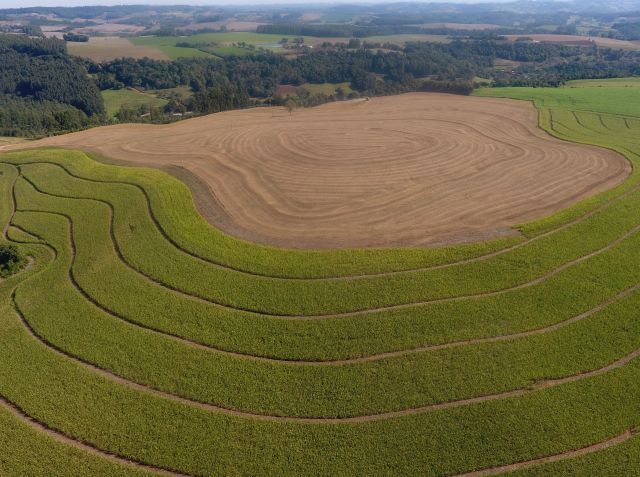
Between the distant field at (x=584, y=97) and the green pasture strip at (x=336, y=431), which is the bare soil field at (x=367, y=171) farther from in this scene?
the distant field at (x=584, y=97)

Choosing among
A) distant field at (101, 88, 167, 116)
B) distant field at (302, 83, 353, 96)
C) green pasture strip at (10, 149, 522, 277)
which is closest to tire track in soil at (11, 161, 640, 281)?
green pasture strip at (10, 149, 522, 277)

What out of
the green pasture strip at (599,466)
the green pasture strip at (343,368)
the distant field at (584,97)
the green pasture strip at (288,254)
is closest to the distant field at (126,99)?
the distant field at (584,97)

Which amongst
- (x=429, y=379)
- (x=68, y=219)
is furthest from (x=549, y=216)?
(x=68, y=219)

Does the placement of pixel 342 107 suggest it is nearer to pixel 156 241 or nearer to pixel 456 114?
pixel 456 114

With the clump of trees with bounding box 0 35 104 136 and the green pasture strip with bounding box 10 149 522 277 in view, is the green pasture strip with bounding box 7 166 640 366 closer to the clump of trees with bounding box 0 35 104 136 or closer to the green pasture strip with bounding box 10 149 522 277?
the green pasture strip with bounding box 10 149 522 277

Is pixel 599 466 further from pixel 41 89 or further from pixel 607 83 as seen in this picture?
pixel 41 89
